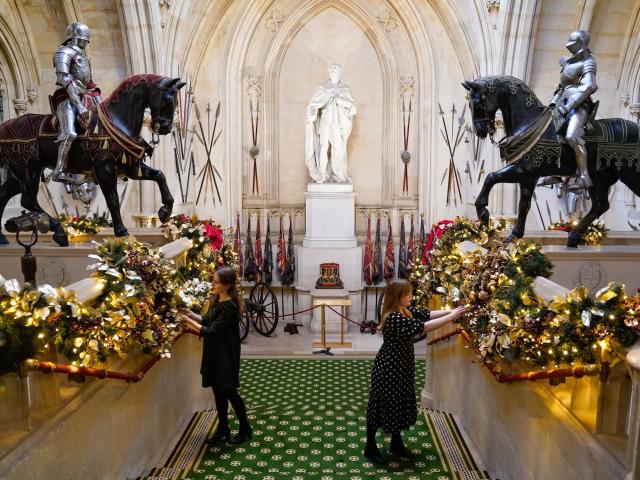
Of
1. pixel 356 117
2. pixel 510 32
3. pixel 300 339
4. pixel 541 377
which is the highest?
pixel 510 32

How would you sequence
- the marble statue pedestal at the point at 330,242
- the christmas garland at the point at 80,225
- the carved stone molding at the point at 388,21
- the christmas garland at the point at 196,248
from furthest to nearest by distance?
1. the carved stone molding at the point at 388,21
2. the marble statue pedestal at the point at 330,242
3. the christmas garland at the point at 80,225
4. the christmas garland at the point at 196,248

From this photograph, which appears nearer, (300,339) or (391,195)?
(300,339)

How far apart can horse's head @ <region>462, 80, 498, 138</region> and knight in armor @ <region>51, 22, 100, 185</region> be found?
11.3ft

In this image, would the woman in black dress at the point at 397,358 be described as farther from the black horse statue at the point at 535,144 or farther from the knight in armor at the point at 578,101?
the knight in armor at the point at 578,101

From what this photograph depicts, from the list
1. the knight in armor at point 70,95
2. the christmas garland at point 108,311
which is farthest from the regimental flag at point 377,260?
the knight in armor at point 70,95

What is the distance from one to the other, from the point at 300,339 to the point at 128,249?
6386 millimetres

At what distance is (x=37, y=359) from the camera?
3129mm

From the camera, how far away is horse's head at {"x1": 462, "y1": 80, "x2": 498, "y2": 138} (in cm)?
581

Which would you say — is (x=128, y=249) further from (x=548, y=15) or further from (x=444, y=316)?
(x=548, y=15)

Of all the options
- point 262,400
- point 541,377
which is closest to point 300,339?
point 262,400

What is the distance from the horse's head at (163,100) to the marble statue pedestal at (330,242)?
18.9 feet

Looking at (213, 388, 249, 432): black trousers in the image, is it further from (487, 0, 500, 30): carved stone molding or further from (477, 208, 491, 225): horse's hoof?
(487, 0, 500, 30): carved stone molding

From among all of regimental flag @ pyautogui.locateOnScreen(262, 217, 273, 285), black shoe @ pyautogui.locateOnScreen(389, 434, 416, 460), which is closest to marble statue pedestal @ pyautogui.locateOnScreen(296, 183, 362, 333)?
regimental flag @ pyautogui.locateOnScreen(262, 217, 273, 285)

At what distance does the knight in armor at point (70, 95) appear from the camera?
571cm
